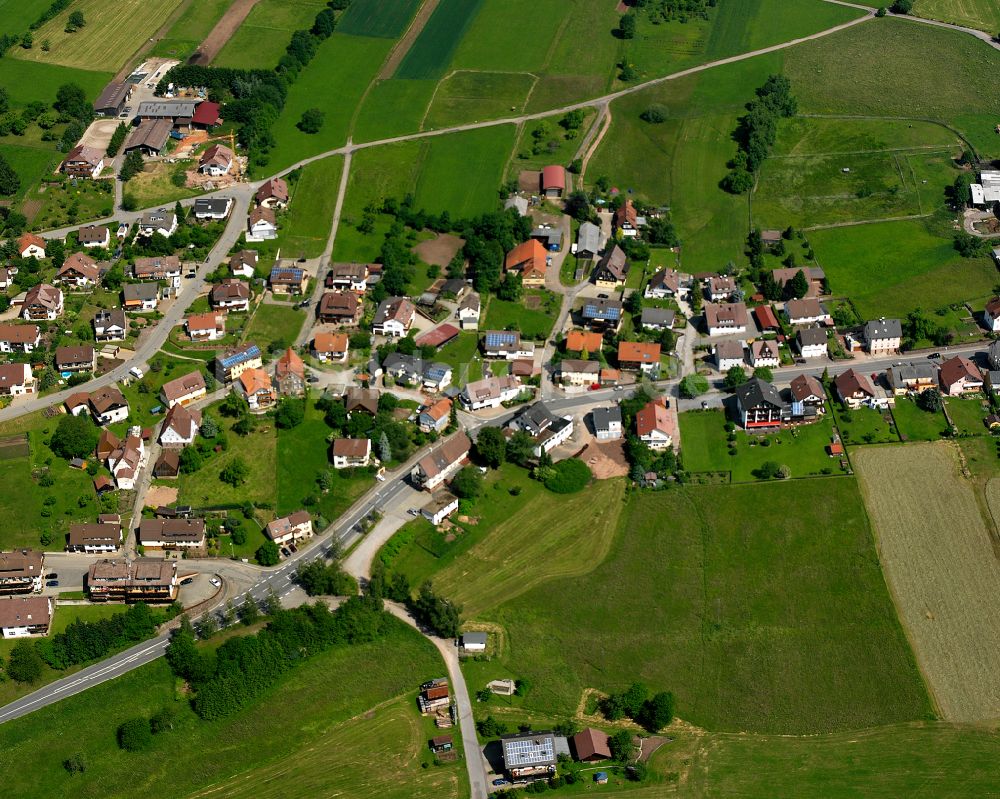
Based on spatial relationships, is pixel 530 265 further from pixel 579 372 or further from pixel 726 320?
pixel 726 320

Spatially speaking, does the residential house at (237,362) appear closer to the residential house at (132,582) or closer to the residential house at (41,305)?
the residential house at (41,305)

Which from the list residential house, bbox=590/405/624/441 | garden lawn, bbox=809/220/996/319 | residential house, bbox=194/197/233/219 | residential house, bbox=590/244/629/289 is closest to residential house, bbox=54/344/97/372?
residential house, bbox=194/197/233/219

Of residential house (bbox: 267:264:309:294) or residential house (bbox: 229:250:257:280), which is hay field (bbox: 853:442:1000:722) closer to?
residential house (bbox: 267:264:309:294)

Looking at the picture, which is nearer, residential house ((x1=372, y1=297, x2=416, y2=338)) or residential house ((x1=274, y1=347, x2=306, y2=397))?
residential house ((x1=274, y1=347, x2=306, y2=397))

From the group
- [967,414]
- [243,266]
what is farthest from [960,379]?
[243,266]

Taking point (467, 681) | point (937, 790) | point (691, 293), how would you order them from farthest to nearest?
point (691, 293) < point (467, 681) < point (937, 790)

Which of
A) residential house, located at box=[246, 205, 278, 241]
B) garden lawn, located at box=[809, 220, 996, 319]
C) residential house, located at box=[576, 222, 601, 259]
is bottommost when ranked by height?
garden lawn, located at box=[809, 220, 996, 319]

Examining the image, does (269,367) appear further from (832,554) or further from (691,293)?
(832,554)

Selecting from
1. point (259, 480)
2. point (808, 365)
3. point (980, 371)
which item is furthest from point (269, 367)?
point (980, 371)
